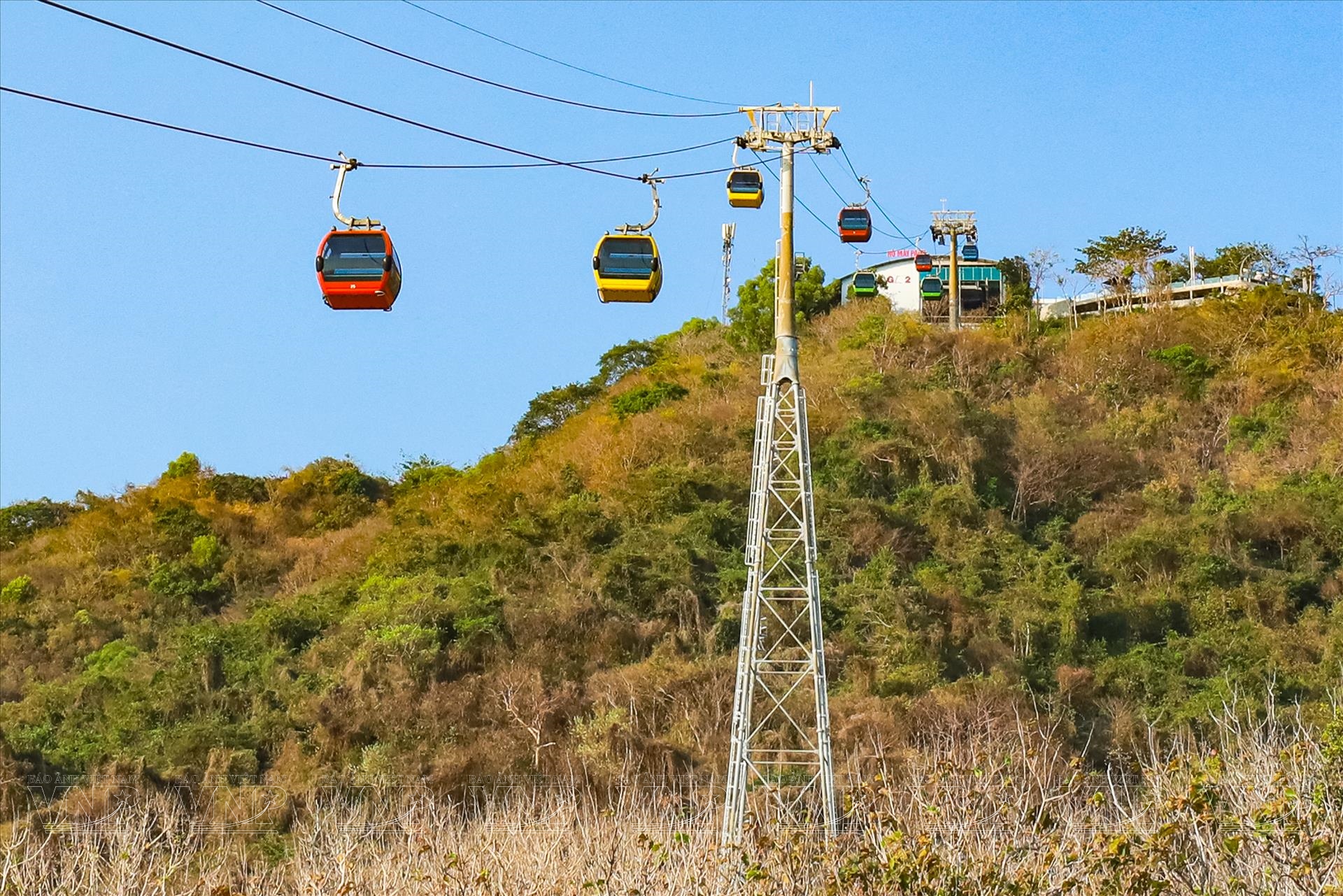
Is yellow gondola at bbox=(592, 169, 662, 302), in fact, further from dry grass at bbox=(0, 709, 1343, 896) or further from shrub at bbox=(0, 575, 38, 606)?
shrub at bbox=(0, 575, 38, 606)

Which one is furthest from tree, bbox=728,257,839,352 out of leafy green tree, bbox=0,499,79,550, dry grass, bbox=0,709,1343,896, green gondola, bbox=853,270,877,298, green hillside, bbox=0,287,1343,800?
dry grass, bbox=0,709,1343,896

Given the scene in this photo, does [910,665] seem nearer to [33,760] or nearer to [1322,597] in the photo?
[1322,597]

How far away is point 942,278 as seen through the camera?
49.4 metres

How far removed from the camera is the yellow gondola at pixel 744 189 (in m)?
20.6

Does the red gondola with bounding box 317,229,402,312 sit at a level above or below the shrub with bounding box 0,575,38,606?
above

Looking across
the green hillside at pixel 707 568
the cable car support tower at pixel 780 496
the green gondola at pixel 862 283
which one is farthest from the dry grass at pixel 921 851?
the green gondola at pixel 862 283

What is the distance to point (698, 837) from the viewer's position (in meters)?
17.1

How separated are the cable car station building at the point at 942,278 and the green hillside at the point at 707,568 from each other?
8.48ft

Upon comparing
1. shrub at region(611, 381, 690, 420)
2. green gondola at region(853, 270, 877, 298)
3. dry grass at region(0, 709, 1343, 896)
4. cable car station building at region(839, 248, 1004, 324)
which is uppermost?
cable car station building at region(839, 248, 1004, 324)

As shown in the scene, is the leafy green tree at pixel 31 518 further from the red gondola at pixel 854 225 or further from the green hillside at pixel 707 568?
the red gondola at pixel 854 225

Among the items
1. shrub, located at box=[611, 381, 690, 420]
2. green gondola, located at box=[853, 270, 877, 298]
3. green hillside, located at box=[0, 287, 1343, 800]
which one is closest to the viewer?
green hillside, located at box=[0, 287, 1343, 800]

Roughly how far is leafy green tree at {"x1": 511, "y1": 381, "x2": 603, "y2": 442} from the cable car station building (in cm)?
881

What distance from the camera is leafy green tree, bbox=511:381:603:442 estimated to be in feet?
168

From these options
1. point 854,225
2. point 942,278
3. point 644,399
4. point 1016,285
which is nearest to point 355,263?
point 854,225
